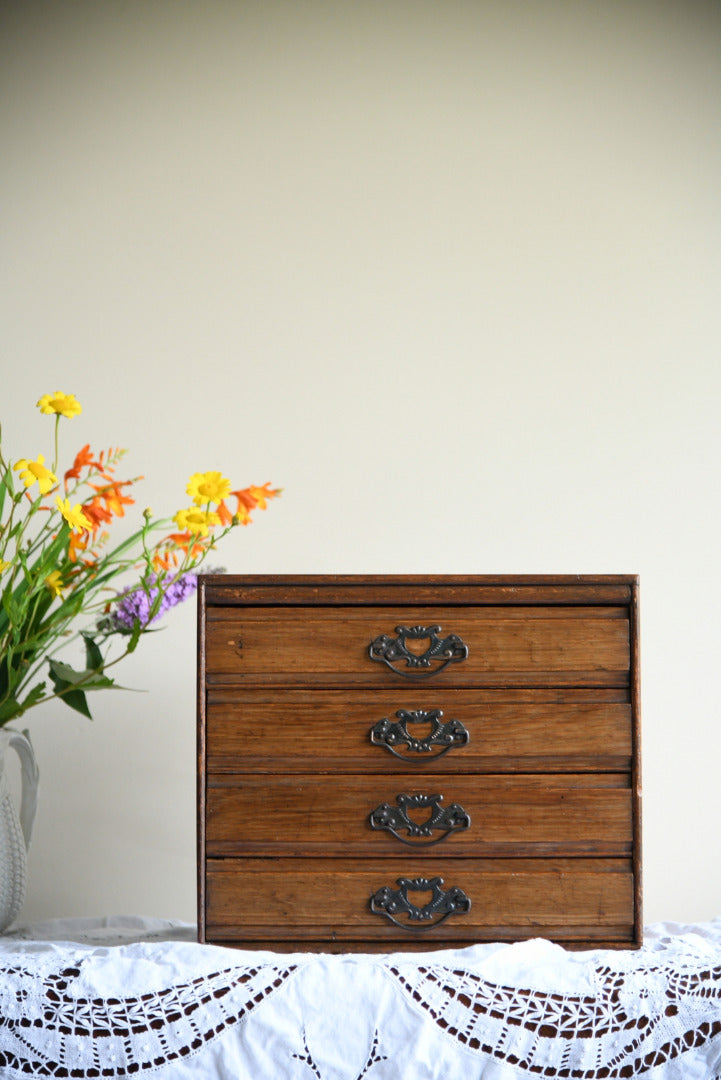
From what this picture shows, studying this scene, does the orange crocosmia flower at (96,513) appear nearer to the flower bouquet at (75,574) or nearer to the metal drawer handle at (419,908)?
the flower bouquet at (75,574)

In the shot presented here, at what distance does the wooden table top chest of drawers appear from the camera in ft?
3.68

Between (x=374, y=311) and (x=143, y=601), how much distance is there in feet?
2.37

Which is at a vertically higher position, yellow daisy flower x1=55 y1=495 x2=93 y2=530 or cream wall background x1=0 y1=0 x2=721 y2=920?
cream wall background x1=0 y1=0 x2=721 y2=920

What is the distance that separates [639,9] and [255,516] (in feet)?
3.62

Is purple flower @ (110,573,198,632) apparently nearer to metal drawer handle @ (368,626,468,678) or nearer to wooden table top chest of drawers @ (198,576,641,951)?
wooden table top chest of drawers @ (198,576,641,951)

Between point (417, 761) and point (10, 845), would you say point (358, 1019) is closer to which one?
point (417, 761)

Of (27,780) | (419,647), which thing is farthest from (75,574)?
(419,647)

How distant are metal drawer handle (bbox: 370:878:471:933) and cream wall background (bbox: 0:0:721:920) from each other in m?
0.56

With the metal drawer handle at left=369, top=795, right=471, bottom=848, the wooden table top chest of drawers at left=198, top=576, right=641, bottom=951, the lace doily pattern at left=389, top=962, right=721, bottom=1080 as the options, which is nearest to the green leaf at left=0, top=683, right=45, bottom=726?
the wooden table top chest of drawers at left=198, top=576, right=641, bottom=951

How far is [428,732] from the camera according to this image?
1.15 meters

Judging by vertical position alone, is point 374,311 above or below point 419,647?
above

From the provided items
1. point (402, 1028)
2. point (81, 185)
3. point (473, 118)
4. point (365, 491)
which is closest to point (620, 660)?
point (402, 1028)

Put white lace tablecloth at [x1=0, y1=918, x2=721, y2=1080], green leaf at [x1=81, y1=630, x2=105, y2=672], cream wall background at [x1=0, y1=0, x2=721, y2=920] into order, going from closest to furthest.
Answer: white lace tablecloth at [x1=0, y1=918, x2=721, y2=1080], green leaf at [x1=81, y1=630, x2=105, y2=672], cream wall background at [x1=0, y1=0, x2=721, y2=920]

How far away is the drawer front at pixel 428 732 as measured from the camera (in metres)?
1.14
